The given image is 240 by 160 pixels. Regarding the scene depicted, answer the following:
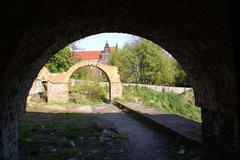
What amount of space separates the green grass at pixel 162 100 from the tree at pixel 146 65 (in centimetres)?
1701

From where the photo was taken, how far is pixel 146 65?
45.9 meters

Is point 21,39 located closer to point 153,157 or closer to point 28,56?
point 28,56

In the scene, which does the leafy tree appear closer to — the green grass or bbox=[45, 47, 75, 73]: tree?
the green grass

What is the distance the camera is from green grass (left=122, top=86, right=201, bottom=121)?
78.1ft

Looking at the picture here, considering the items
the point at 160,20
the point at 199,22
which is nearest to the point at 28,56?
the point at 160,20

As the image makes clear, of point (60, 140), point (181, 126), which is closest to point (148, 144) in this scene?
point (181, 126)

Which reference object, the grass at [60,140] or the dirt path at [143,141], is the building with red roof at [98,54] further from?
the grass at [60,140]

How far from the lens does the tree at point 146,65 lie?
4512 centimetres

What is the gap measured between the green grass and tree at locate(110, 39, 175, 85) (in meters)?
17.0

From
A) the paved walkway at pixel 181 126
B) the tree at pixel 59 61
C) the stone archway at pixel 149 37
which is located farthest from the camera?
the tree at pixel 59 61

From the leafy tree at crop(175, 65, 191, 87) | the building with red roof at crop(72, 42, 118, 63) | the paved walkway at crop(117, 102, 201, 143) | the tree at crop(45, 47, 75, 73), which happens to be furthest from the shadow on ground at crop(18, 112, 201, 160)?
the building with red roof at crop(72, 42, 118, 63)

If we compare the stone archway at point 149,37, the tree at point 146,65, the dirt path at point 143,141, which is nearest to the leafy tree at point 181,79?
the tree at point 146,65

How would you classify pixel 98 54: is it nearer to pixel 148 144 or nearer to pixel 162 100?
pixel 162 100

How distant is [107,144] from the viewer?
10.1 m
